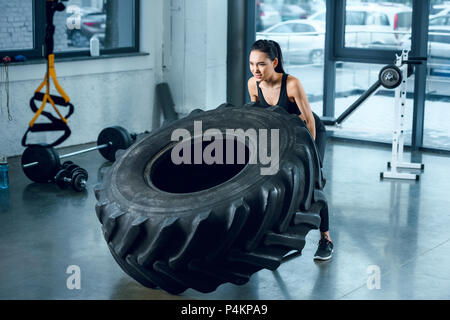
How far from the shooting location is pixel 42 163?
5039 millimetres

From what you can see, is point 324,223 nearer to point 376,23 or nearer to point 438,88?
point 438,88

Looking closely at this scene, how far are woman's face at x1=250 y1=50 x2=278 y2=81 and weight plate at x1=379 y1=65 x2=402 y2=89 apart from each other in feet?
6.48

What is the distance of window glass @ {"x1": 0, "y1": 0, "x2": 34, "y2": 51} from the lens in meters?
5.82

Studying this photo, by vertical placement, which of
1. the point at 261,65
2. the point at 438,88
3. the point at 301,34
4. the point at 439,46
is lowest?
the point at 438,88

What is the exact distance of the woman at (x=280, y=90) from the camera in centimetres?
343

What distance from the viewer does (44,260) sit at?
3.60 meters

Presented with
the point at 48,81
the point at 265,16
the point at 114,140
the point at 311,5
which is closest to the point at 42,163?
the point at 114,140

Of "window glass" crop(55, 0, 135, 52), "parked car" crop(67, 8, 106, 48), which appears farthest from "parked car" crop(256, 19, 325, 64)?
"parked car" crop(67, 8, 106, 48)

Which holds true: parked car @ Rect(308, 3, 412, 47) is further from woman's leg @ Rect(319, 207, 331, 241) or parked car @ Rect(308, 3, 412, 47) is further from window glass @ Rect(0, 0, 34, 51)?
woman's leg @ Rect(319, 207, 331, 241)

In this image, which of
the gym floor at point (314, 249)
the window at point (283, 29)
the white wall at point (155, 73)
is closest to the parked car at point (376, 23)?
the window at point (283, 29)

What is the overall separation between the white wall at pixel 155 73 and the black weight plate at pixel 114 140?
2.42 feet

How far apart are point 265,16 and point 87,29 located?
177 centimetres
